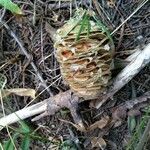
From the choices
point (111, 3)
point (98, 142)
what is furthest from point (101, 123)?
point (111, 3)

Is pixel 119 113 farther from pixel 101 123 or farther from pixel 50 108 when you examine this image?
pixel 50 108

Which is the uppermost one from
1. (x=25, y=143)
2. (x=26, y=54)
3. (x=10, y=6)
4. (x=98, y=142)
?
(x=10, y=6)

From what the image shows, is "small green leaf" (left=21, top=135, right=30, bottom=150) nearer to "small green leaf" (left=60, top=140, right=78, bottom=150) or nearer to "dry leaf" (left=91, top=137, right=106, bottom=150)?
"small green leaf" (left=60, top=140, right=78, bottom=150)

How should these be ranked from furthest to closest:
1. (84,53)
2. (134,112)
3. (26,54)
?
(26,54) < (134,112) < (84,53)

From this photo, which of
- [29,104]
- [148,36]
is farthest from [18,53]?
[148,36]

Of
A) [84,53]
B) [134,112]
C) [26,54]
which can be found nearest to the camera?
[84,53]

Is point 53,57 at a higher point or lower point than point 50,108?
higher

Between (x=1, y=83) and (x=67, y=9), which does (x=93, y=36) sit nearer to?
(x=67, y=9)
